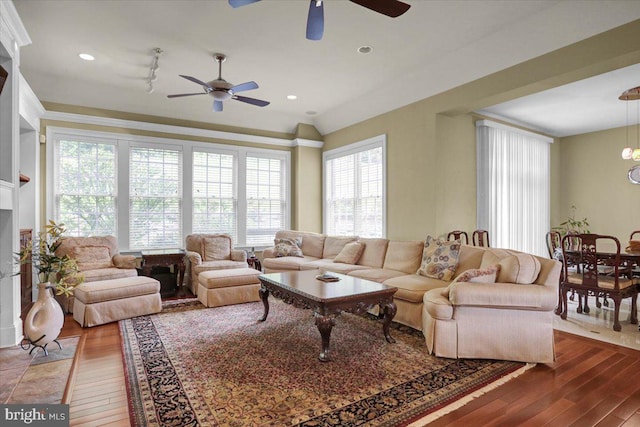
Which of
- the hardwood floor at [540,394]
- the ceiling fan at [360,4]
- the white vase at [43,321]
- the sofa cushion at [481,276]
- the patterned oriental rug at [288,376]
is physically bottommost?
the hardwood floor at [540,394]

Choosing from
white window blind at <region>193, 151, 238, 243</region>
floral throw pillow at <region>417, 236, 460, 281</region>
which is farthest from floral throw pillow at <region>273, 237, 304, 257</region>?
floral throw pillow at <region>417, 236, 460, 281</region>

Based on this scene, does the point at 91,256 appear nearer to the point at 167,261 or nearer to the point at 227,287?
the point at 167,261

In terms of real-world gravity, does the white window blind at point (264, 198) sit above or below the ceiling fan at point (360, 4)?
below

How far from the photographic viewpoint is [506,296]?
2936mm

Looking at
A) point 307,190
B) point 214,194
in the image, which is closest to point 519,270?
point 307,190

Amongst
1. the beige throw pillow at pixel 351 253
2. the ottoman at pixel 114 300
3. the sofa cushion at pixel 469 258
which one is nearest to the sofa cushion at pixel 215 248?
the ottoman at pixel 114 300

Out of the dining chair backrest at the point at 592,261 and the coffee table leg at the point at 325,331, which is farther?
the dining chair backrest at the point at 592,261

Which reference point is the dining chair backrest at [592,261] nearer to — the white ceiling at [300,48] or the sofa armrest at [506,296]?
the sofa armrest at [506,296]

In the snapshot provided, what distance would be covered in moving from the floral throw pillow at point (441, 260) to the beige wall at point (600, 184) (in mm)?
5090

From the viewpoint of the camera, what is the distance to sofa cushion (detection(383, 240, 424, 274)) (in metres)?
4.76

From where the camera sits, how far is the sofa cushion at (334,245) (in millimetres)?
6125

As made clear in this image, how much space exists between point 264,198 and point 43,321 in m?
4.74

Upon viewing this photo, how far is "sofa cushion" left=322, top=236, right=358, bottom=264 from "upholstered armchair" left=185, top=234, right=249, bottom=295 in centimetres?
143

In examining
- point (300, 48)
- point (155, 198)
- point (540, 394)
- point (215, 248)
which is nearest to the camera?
point (540, 394)
